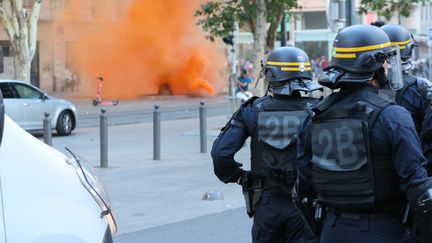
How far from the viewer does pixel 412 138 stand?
10.5 feet

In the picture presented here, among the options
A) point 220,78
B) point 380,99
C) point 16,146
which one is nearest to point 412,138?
point 380,99

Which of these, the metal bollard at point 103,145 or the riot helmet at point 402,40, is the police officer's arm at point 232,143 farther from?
the metal bollard at point 103,145

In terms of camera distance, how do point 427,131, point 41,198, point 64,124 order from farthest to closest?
point 64,124 < point 427,131 < point 41,198

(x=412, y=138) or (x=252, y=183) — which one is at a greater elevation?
(x=412, y=138)

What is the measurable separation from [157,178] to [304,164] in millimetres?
7642

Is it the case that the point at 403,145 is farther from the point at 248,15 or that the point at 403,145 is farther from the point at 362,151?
the point at 248,15

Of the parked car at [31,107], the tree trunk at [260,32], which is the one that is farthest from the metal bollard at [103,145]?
the tree trunk at [260,32]

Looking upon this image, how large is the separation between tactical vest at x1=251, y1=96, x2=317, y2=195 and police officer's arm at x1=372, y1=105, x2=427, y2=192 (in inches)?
41.8

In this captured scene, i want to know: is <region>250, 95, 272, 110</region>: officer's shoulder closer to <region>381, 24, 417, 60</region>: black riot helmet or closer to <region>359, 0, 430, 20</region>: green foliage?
<region>381, 24, 417, 60</region>: black riot helmet

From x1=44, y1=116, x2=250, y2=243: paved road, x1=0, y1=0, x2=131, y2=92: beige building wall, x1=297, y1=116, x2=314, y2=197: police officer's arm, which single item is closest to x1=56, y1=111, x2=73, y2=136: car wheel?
x1=44, y1=116, x2=250, y2=243: paved road

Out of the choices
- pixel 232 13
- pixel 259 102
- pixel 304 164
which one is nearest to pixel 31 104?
pixel 232 13

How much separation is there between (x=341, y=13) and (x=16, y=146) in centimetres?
1092

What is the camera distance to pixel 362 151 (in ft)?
10.8

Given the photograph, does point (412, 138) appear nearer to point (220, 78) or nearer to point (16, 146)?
point (16, 146)
